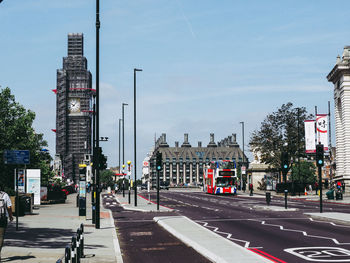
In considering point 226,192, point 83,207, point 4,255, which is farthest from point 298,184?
point 4,255

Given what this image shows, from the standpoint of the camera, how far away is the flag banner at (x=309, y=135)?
210 ft

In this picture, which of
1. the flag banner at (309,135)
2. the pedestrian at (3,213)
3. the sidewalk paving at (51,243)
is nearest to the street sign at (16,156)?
the sidewalk paving at (51,243)

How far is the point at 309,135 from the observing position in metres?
64.2

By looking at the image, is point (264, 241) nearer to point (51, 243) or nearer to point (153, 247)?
point (153, 247)

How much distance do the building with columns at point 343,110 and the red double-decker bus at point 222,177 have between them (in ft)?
56.8

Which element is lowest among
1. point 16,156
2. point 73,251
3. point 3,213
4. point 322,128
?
point 73,251

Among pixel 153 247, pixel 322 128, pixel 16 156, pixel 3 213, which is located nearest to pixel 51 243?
pixel 153 247

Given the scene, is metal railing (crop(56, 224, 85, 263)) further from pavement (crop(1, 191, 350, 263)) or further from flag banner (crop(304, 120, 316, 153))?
flag banner (crop(304, 120, 316, 153))

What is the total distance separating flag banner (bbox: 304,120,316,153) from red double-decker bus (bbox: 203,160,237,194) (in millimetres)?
9146

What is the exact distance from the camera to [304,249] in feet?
49.8

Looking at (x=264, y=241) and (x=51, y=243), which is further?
(x=264, y=241)

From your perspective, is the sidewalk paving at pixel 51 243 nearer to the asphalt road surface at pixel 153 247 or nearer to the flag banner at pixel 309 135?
the asphalt road surface at pixel 153 247

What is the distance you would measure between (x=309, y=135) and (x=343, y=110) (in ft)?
46.0

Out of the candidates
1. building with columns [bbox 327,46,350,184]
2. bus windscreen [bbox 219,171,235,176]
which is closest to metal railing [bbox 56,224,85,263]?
bus windscreen [bbox 219,171,235,176]
